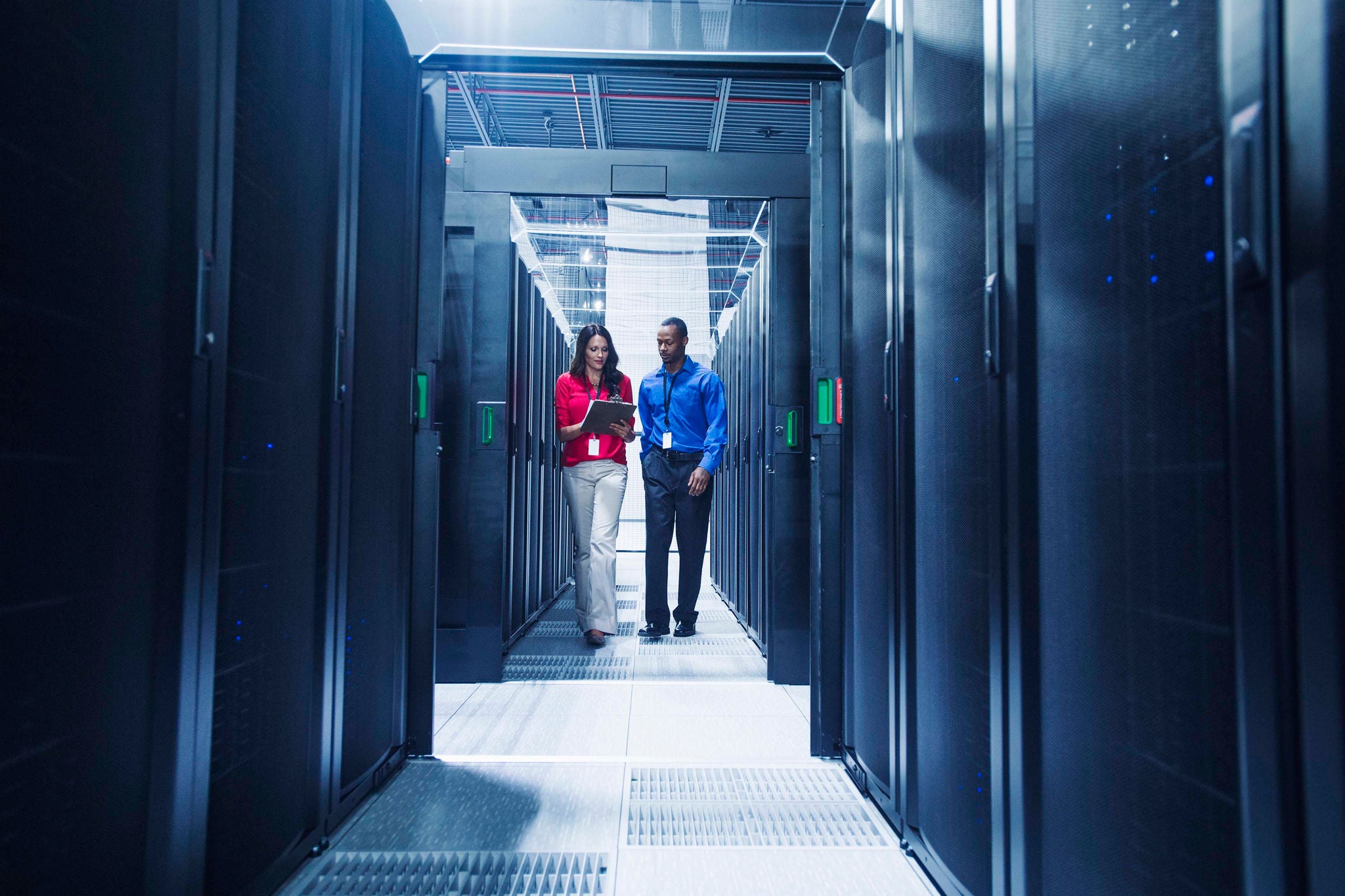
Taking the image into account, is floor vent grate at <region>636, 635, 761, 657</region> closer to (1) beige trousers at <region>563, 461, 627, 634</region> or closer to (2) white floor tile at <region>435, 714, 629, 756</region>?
(1) beige trousers at <region>563, 461, 627, 634</region>

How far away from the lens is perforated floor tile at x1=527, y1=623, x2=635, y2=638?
4.61 metres

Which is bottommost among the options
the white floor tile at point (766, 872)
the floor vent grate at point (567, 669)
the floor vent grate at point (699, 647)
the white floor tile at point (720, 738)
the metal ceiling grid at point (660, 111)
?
the floor vent grate at point (699, 647)

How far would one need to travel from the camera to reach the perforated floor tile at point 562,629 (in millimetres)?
4605

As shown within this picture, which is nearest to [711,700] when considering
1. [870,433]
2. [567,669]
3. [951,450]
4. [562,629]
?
[567,669]

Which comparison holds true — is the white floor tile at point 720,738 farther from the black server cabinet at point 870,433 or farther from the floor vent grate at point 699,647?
the floor vent grate at point 699,647

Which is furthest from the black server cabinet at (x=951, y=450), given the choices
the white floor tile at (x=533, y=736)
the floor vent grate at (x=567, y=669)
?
the floor vent grate at (x=567, y=669)

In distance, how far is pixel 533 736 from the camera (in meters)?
2.73

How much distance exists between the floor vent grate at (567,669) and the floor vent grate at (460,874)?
1721mm

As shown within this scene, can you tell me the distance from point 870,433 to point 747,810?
1.13 metres

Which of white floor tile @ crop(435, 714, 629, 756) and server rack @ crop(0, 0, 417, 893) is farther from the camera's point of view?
white floor tile @ crop(435, 714, 629, 756)

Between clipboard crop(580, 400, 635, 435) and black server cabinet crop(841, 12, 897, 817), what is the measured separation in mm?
1877

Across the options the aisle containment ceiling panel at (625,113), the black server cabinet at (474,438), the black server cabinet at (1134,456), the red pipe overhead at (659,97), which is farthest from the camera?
the red pipe overhead at (659,97)

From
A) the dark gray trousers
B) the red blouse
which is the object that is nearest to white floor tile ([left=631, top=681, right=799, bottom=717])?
the dark gray trousers

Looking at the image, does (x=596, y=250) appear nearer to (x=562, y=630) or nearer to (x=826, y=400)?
(x=562, y=630)
